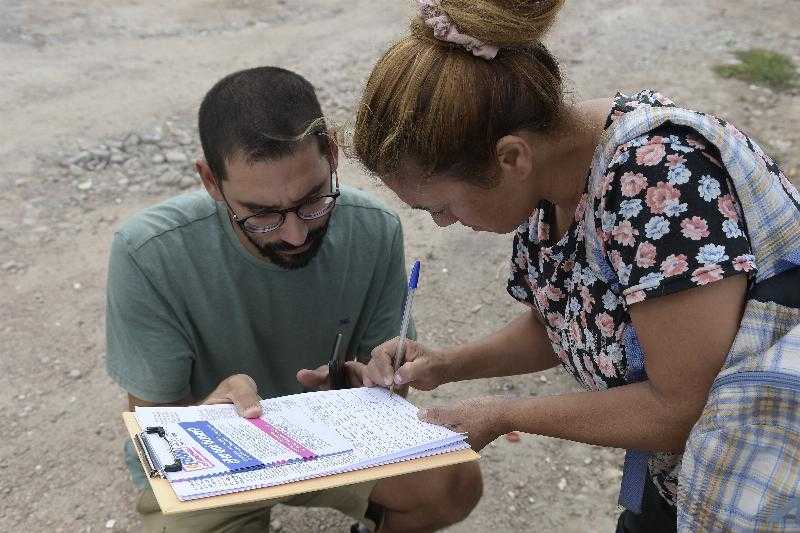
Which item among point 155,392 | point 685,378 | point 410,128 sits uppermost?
point 410,128

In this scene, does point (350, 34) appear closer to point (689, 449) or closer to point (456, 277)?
point (456, 277)

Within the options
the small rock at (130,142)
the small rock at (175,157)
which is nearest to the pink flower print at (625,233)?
the small rock at (175,157)

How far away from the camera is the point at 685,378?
1.52 m

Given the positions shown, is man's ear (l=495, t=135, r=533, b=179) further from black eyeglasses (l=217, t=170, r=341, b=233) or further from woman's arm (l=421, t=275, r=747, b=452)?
black eyeglasses (l=217, t=170, r=341, b=233)

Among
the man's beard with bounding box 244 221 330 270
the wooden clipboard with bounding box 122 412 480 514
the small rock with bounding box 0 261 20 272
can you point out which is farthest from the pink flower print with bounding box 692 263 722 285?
the small rock with bounding box 0 261 20 272

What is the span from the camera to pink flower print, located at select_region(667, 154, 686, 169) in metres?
1.42

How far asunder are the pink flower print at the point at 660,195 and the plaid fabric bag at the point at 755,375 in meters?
0.12

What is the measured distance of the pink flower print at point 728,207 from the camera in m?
1.41

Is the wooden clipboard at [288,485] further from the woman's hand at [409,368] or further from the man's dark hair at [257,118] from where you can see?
the man's dark hair at [257,118]

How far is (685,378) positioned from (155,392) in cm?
152

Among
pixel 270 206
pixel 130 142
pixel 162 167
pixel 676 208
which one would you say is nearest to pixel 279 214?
pixel 270 206

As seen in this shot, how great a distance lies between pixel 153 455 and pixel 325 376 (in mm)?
788

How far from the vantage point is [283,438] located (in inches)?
80.4

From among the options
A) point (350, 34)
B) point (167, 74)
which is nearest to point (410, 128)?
point (167, 74)
